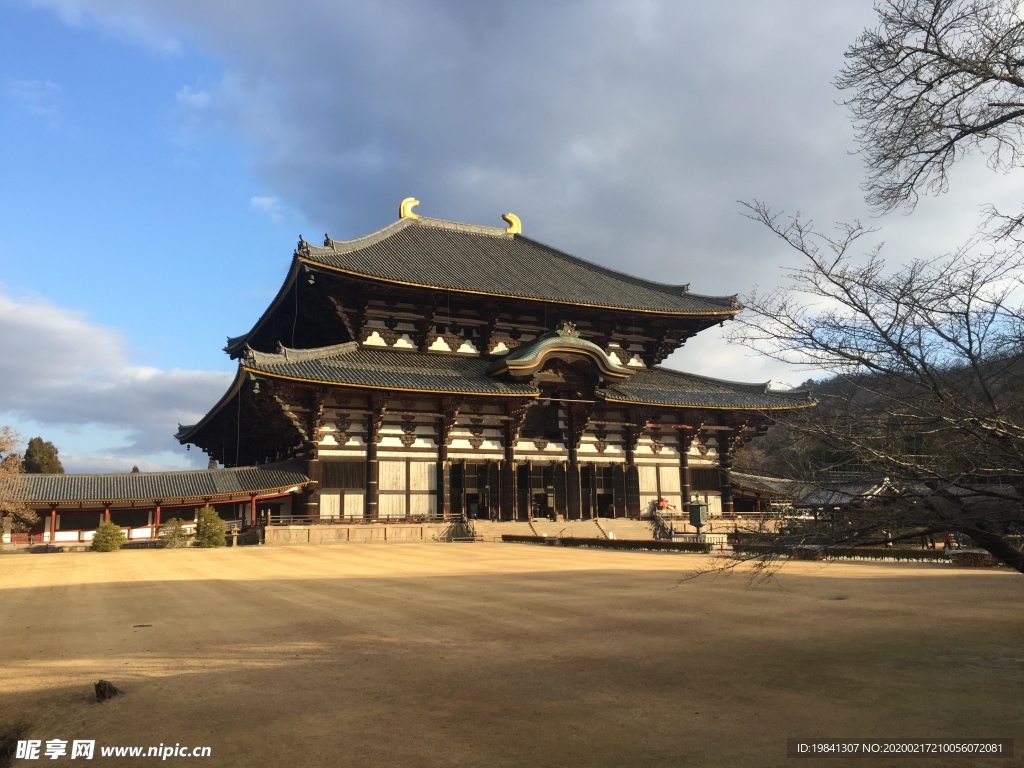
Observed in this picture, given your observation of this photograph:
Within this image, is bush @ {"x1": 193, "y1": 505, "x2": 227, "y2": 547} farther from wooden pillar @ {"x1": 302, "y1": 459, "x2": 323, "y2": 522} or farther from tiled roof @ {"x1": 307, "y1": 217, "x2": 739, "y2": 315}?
tiled roof @ {"x1": 307, "y1": 217, "x2": 739, "y2": 315}

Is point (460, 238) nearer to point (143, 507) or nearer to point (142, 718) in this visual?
point (143, 507)

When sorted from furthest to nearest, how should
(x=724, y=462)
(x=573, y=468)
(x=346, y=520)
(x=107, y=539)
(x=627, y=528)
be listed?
(x=724, y=462) < (x=573, y=468) < (x=627, y=528) < (x=346, y=520) < (x=107, y=539)

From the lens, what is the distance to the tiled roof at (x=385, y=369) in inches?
1098

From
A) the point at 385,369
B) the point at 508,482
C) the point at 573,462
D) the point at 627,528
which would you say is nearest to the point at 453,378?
the point at 385,369

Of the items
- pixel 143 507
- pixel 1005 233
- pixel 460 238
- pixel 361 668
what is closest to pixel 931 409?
pixel 1005 233

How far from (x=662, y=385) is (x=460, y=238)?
14.9 meters

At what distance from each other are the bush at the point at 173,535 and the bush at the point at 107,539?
5.31ft

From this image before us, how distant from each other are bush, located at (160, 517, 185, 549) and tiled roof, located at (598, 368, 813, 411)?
762 inches

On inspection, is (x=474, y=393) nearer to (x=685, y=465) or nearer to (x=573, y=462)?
(x=573, y=462)

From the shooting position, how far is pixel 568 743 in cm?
554

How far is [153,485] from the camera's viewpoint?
28031 mm

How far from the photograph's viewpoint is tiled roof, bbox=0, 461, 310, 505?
2628 centimetres

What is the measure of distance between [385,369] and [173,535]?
10849 mm

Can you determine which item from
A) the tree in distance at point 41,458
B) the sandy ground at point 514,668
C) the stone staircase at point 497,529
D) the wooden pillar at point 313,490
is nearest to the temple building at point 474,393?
the wooden pillar at point 313,490
